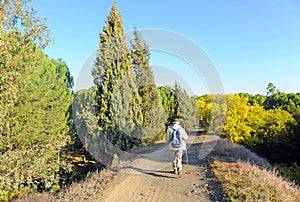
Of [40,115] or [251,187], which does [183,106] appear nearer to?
[40,115]

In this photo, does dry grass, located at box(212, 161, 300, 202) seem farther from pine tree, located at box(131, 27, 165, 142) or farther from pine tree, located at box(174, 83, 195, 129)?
pine tree, located at box(174, 83, 195, 129)

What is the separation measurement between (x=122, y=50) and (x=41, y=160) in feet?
23.2

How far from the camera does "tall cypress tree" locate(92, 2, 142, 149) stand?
9336 mm

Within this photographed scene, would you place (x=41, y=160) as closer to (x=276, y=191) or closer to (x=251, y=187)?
(x=251, y=187)

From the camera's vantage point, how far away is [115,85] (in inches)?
375

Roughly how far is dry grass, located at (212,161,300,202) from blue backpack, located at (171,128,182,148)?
5.34 ft

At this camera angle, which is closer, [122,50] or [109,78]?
[109,78]

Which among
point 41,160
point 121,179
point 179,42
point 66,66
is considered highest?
point 179,42

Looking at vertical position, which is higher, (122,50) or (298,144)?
(122,50)

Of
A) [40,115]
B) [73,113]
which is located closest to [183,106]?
[73,113]

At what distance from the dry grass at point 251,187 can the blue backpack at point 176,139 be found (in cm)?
163

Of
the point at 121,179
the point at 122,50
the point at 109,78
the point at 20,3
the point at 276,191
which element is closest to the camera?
the point at 20,3

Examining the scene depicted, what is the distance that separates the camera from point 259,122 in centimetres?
1566

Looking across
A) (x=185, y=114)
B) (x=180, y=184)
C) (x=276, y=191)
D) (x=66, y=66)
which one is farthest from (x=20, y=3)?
(x=185, y=114)
